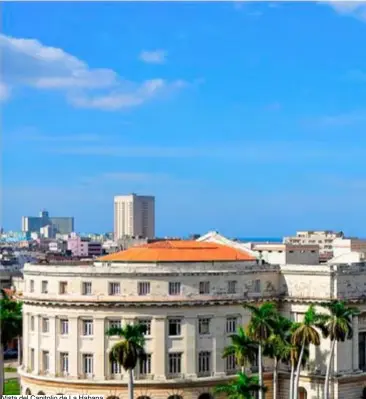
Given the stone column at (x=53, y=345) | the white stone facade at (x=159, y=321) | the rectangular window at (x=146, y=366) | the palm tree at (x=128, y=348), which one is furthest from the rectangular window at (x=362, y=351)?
the stone column at (x=53, y=345)

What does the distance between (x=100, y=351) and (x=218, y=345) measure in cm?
1166

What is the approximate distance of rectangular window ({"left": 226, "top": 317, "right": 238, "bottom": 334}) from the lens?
95.2m

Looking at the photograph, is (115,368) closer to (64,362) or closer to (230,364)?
(64,362)

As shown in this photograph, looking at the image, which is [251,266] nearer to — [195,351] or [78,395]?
[195,351]

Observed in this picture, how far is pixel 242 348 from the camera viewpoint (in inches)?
3445

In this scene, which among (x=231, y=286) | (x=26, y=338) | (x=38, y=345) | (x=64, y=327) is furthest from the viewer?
(x=26, y=338)

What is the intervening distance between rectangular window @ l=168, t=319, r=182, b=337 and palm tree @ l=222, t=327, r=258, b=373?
5548mm

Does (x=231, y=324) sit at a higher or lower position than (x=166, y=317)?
lower

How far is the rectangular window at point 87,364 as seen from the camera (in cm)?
9200

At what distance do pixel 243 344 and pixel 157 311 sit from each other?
932 cm

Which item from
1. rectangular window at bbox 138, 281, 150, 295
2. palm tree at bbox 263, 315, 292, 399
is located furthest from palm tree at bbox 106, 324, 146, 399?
palm tree at bbox 263, 315, 292, 399

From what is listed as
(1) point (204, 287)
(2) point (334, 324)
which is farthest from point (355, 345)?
(1) point (204, 287)

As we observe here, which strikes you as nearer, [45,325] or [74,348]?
[74,348]

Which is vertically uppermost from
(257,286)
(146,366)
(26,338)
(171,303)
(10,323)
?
(257,286)
